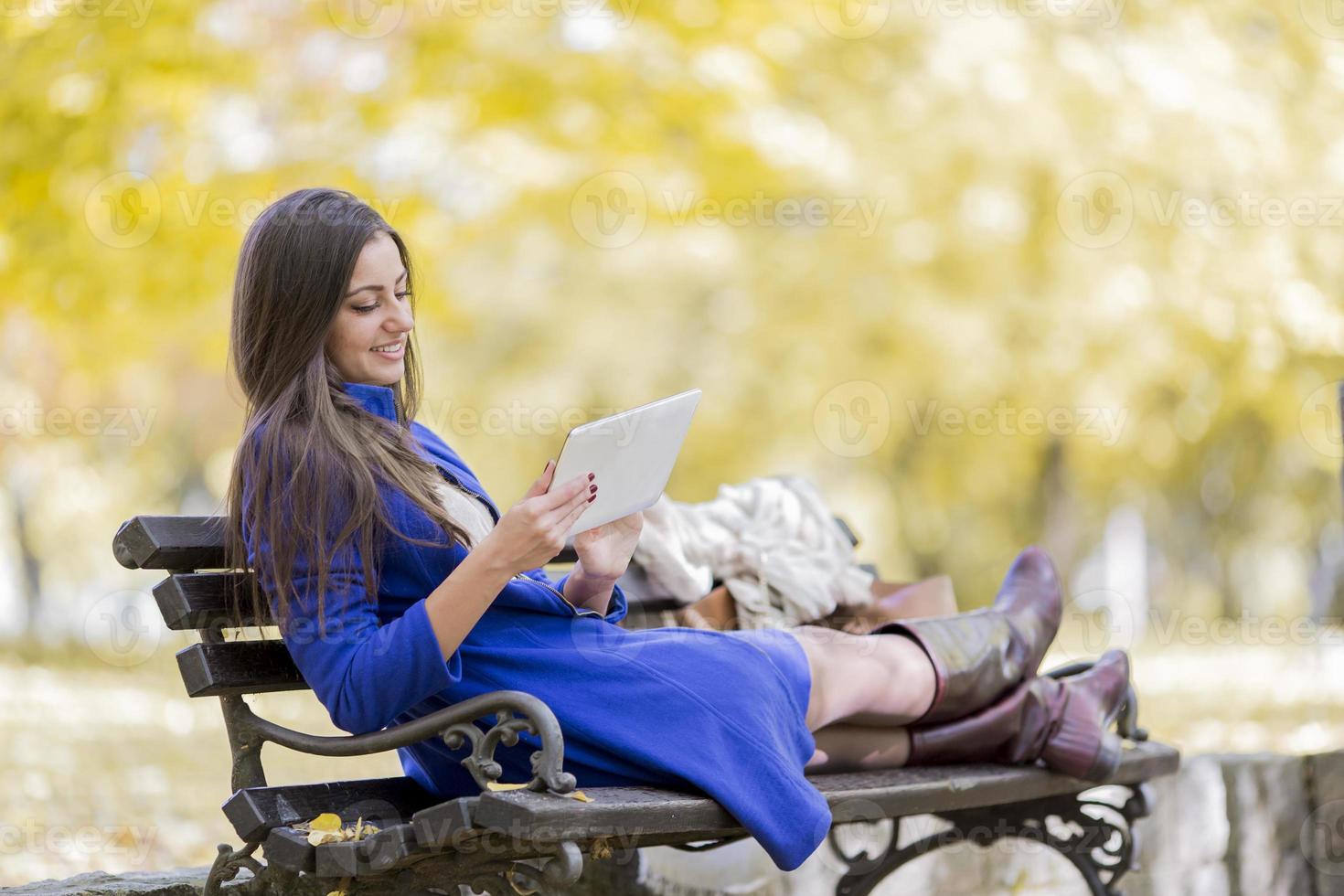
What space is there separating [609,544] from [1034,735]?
3.52ft

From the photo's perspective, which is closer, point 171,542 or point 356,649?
point 356,649

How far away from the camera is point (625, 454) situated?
2.35 metres

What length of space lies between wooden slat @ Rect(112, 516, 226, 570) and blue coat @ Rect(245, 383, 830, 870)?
15cm

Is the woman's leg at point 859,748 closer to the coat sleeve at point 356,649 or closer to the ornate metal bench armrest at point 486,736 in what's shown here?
the ornate metal bench armrest at point 486,736

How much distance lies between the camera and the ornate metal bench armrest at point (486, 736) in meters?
2.22

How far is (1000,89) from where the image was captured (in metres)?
8.93

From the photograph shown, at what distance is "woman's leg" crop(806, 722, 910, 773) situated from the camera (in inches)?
118

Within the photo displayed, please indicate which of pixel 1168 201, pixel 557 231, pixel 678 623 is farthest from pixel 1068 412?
pixel 678 623

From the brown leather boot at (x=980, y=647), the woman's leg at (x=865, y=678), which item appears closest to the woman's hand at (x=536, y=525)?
the woman's leg at (x=865, y=678)

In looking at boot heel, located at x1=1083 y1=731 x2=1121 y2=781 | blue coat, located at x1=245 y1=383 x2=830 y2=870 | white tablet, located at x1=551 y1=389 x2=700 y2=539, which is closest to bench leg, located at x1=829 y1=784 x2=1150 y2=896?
boot heel, located at x1=1083 y1=731 x2=1121 y2=781

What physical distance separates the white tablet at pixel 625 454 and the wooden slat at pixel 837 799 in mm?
411

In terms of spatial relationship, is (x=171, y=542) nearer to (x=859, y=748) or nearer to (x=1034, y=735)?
(x=859, y=748)

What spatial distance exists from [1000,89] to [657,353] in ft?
11.6

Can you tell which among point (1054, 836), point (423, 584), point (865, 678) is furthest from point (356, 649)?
point (1054, 836)
